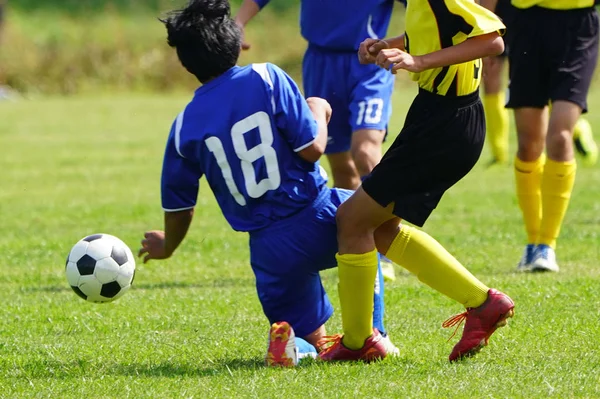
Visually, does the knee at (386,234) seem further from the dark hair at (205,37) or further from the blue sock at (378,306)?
the dark hair at (205,37)

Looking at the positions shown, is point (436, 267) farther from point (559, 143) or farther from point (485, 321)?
point (559, 143)

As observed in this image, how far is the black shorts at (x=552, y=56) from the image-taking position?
6254 mm

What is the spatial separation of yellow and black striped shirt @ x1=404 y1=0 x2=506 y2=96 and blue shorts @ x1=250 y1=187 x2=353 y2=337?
65 centimetres

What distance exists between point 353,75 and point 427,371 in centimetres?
278

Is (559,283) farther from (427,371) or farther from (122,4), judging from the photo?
(122,4)

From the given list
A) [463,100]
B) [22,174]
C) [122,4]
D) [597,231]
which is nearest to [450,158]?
[463,100]

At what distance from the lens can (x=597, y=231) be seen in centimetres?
773

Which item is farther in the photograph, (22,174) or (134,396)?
(22,174)

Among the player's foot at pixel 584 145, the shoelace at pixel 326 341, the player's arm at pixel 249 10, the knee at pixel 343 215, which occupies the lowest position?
the player's foot at pixel 584 145

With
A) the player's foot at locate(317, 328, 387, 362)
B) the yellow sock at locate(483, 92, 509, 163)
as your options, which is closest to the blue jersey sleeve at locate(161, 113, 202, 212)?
the player's foot at locate(317, 328, 387, 362)

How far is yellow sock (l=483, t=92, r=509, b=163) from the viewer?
11.1 meters

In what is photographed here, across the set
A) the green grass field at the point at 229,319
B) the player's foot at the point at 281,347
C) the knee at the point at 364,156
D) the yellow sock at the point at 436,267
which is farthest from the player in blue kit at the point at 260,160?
the knee at the point at 364,156

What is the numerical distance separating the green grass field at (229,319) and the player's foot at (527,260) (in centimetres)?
10

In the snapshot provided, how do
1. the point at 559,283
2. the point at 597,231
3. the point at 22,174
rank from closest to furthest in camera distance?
the point at 559,283
the point at 597,231
the point at 22,174
